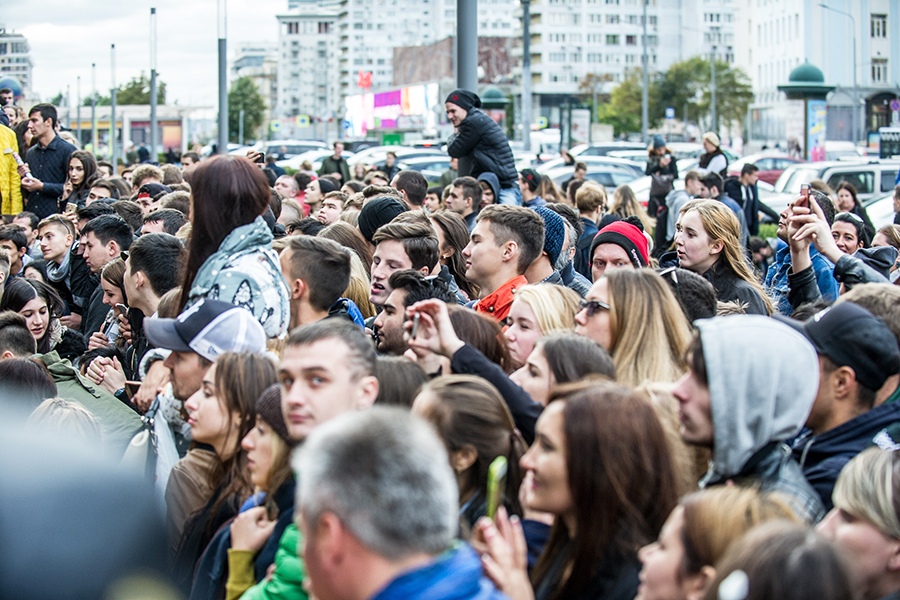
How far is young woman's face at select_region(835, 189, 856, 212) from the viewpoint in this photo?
13047 mm

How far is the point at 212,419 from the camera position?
3.96 m

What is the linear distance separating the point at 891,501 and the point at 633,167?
28812 mm

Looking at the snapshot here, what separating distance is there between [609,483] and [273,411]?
1.33 meters

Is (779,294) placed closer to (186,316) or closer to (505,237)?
(505,237)

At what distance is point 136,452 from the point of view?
4430 mm

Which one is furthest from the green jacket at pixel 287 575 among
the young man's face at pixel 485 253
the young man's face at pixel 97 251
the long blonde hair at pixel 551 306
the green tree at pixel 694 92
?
the green tree at pixel 694 92

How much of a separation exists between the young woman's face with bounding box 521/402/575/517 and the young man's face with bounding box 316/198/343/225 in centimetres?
701

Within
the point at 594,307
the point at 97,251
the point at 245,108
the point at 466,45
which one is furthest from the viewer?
the point at 245,108

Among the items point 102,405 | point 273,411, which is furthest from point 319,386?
point 102,405

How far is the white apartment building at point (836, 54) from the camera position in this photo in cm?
8494

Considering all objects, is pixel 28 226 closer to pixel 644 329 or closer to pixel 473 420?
pixel 644 329

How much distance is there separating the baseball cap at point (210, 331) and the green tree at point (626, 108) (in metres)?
85.4

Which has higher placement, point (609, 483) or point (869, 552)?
point (609, 483)

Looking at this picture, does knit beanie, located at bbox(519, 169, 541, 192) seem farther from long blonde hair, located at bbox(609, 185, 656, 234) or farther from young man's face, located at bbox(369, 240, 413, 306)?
young man's face, located at bbox(369, 240, 413, 306)
